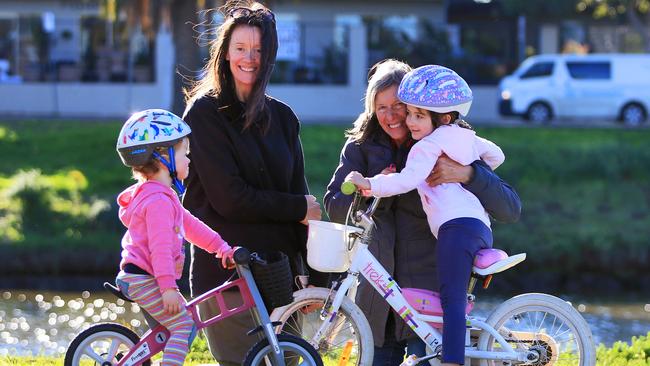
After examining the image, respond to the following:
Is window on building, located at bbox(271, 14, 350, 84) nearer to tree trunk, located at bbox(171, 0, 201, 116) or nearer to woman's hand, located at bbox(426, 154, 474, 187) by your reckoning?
tree trunk, located at bbox(171, 0, 201, 116)

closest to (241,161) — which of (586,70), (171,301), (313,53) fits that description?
(171,301)

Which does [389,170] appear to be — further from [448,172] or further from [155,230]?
[155,230]

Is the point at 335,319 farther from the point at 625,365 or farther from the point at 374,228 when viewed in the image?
the point at 625,365

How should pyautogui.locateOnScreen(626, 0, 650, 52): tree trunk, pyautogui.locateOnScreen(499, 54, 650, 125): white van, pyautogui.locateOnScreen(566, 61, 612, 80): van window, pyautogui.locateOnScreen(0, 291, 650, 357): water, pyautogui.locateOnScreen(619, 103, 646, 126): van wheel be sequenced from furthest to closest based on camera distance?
pyautogui.locateOnScreen(626, 0, 650, 52): tree trunk, pyautogui.locateOnScreen(566, 61, 612, 80): van window, pyautogui.locateOnScreen(619, 103, 646, 126): van wheel, pyautogui.locateOnScreen(499, 54, 650, 125): white van, pyautogui.locateOnScreen(0, 291, 650, 357): water

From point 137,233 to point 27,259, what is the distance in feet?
42.1

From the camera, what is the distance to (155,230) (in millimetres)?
4699

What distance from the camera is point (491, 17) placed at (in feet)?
111

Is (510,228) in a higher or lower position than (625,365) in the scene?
lower

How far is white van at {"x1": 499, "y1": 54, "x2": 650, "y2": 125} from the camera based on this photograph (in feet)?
94.2

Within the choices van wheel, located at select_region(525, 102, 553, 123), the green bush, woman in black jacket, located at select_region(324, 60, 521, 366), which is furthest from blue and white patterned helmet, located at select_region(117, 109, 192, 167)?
van wheel, located at select_region(525, 102, 553, 123)

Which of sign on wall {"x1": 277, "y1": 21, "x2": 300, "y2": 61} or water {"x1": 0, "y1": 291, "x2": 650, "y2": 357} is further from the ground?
sign on wall {"x1": 277, "y1": 21, "x2": 300, "y2": 61}

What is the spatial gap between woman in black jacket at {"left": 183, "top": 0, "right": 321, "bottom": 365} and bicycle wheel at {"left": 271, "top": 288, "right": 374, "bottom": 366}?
237 millimetres

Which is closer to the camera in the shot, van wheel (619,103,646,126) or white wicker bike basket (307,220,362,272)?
white wicker bike basket (307,220,362,272)

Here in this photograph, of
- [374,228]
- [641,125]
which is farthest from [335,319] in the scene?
[641,125]
